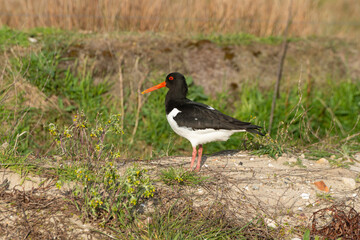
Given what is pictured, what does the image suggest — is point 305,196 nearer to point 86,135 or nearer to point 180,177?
point 180,177

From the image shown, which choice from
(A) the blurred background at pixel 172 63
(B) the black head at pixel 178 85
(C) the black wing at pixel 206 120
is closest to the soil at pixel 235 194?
(C) the black wing at pixel 206 120

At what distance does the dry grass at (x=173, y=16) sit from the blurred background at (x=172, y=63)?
23mm

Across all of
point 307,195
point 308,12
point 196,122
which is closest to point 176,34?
point 308,12

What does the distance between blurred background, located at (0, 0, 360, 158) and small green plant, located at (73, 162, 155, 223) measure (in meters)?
3.03

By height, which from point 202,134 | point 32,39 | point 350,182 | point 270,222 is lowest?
point 270,222

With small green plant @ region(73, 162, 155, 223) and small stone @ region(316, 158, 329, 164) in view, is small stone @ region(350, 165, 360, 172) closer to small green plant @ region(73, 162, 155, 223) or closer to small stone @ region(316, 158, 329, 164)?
small stone @ region(316, 158, 329, 164)

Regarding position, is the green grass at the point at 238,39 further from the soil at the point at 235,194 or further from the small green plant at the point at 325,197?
the small green plant at the point at 325,197

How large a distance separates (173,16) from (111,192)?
21.6 feet

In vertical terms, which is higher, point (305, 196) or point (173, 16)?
point (173, 16)

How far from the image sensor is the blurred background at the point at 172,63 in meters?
7.61

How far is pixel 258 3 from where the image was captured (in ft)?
33.1

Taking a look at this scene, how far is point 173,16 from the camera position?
387 inches

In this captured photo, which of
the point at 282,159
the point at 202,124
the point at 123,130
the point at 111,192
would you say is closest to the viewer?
the point at 111,192

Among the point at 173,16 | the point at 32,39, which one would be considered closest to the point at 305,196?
the point at 32,39
